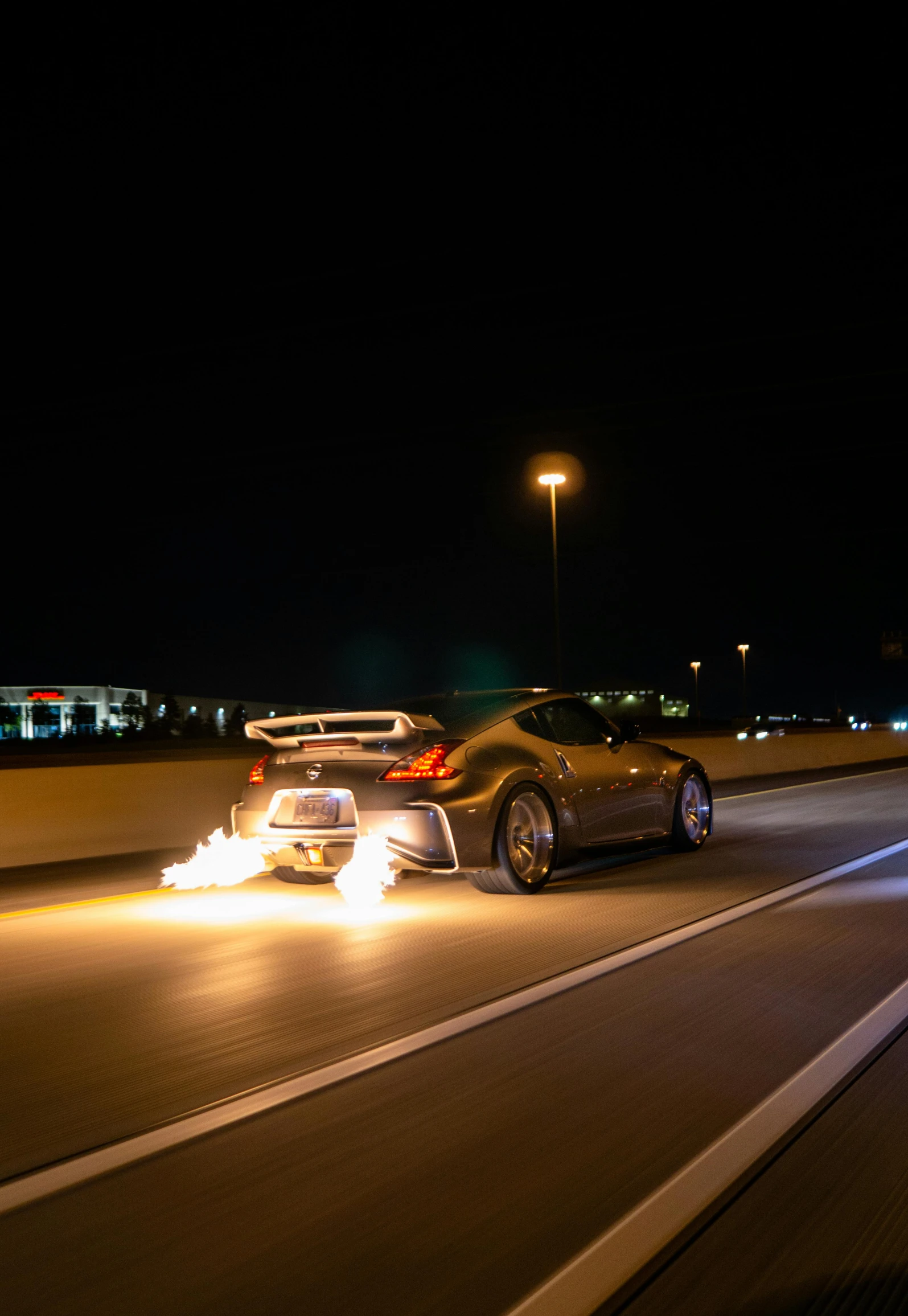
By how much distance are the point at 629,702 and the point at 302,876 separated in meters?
69.6

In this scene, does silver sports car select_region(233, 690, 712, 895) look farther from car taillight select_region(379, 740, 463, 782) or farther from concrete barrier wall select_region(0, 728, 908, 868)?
concrete barrier wall select_region(0, 728, 908, 868)

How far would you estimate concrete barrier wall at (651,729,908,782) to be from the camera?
28.7m

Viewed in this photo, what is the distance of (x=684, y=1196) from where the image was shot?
155 inches

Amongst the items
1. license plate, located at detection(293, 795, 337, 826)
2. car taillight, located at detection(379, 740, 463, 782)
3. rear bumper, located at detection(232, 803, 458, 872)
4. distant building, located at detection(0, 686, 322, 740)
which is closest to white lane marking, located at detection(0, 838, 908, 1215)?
rear bumper, located at detection(232, 803, 458, 872)

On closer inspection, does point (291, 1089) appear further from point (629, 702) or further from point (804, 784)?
point (629, 702)

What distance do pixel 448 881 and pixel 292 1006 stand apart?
5.17m

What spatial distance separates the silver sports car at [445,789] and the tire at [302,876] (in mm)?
11

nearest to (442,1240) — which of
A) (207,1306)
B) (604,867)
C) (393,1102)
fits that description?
(207,1306)

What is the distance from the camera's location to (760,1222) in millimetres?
3746

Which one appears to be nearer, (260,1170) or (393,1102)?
(260,1170)

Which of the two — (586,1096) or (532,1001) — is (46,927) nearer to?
(532,1001)

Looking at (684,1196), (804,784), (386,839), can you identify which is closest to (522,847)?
(386,839)

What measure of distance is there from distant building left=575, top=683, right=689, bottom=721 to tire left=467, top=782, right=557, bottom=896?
4054cm

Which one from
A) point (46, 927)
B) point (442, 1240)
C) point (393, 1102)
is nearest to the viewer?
point (442, 1240)
